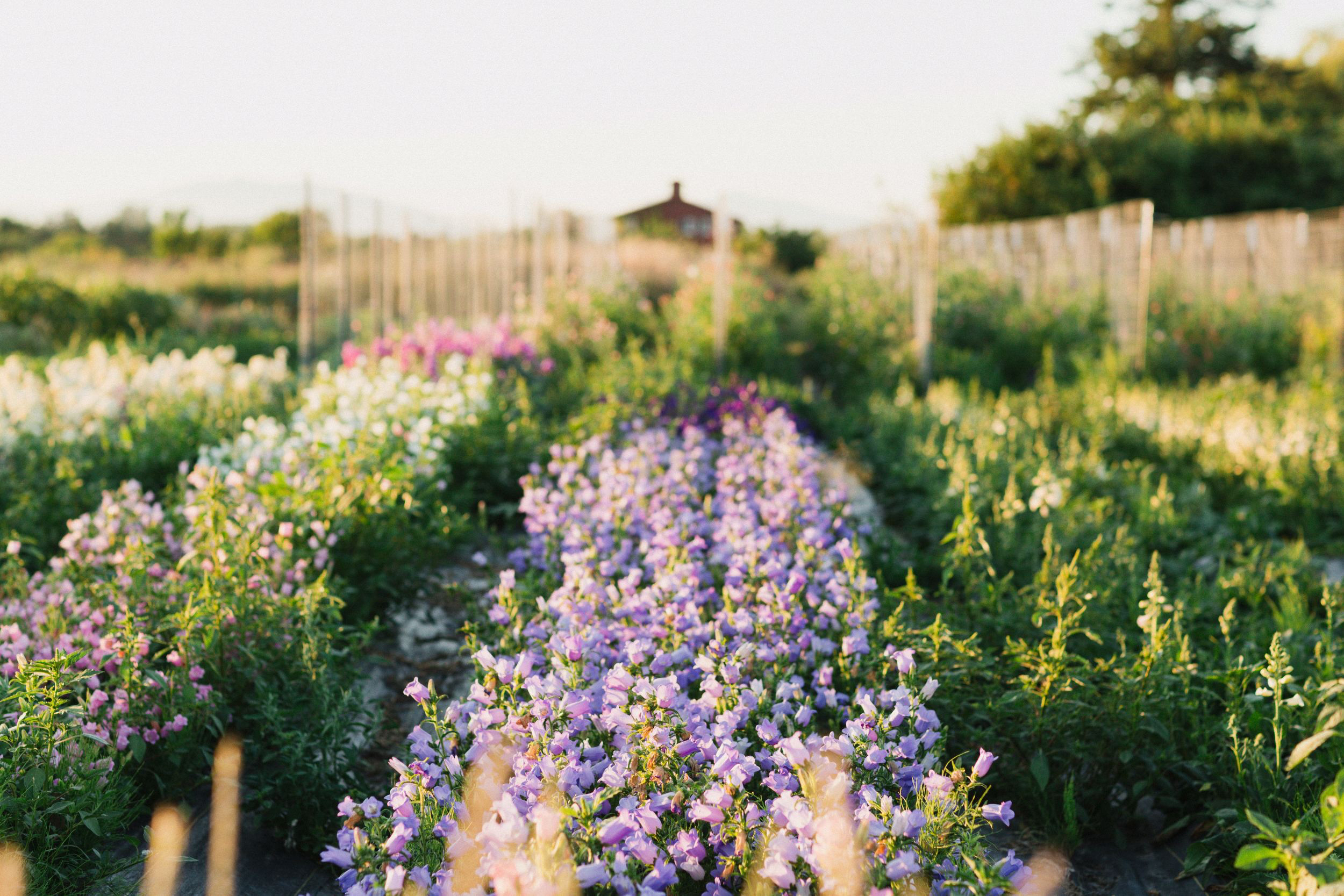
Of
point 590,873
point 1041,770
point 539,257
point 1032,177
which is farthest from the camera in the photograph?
point 1032,177

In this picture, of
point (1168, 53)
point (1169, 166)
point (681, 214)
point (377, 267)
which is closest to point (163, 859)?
point (377, 267)

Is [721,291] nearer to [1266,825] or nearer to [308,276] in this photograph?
[308,276]

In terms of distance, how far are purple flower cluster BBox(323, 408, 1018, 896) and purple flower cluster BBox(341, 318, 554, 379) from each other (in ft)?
13.2

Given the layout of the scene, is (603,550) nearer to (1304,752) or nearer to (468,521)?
(468,521)

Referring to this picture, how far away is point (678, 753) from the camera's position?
1896 millimetres

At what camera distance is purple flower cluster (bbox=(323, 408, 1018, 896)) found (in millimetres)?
1643

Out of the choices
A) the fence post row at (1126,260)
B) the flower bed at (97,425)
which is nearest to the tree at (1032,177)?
the fence post row at (1126,260)

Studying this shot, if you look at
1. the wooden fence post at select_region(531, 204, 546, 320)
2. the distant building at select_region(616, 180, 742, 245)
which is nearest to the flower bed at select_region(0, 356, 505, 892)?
the wooden fence post at select_region(531, 204, 546, 320)

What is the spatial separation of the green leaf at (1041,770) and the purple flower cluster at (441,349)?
4.80m

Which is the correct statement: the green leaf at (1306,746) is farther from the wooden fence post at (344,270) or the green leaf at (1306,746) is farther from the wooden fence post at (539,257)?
the wooden fence post at (344,270)

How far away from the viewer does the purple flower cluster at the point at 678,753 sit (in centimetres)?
164

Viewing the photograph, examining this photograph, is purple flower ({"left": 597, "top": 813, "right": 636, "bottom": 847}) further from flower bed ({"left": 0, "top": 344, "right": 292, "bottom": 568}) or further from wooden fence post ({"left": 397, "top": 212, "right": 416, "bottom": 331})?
wooden fence post ({"left": 397, "top": 212, "right": 416, "bottom": 331})

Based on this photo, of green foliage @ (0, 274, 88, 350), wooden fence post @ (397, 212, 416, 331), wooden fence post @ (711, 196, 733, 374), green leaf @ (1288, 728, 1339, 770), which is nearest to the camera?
green leaf @ (1288, 728, 1339, 770)

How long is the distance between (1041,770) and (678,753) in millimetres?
1014
